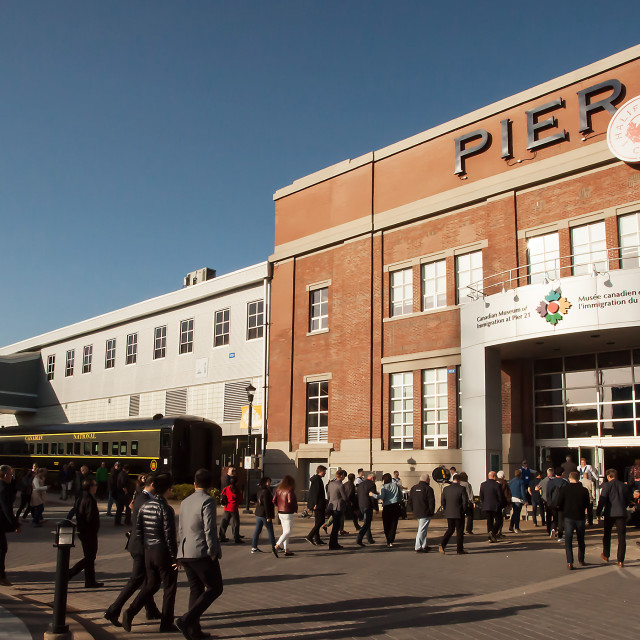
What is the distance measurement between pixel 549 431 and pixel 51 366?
3952cm

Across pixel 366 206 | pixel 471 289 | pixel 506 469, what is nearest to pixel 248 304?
pixel 366 206

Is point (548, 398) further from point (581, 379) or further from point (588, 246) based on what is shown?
point (588, 246)

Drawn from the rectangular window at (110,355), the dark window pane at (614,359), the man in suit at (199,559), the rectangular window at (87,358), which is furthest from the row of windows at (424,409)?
the rectangular window at (87,358)

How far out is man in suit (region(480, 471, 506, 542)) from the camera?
17094 mm

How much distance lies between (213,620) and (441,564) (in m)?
6.12

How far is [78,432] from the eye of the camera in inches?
1404

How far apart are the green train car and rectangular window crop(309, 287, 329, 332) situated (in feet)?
20.7

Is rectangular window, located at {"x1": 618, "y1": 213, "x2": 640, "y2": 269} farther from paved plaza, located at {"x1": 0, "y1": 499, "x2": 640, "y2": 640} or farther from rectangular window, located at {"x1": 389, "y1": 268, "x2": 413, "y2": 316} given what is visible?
paved plaza, located at {"x1": 0, "y1": 499, "x2": 640, "y2": 640}

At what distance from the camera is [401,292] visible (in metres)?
28.7

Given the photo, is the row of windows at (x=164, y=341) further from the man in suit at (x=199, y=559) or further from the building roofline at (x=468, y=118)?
the man in suit at (x=199, y=559)

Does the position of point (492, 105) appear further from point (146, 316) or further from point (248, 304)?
point (146, 316)

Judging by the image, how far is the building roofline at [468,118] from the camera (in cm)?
2348

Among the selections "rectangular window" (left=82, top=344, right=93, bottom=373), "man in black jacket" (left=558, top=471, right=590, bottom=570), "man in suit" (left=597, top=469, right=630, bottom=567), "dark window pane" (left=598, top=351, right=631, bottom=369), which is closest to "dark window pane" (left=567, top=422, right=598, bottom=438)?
"dark window pane" (left=598, top=351, right=631, bottom=369)

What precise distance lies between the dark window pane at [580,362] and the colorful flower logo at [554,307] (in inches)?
156
